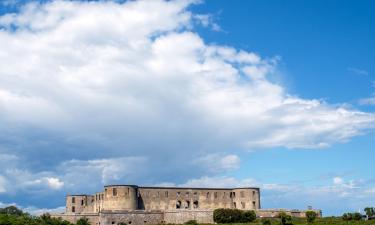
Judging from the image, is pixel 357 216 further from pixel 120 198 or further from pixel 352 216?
pixel 120 198

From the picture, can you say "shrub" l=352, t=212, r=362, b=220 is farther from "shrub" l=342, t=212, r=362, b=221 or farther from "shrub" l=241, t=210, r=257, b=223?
"shrub" l=241, t=210, r=257, b=223

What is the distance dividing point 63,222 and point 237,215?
24053mm

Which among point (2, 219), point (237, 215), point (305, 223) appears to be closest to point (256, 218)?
point (237, 215)

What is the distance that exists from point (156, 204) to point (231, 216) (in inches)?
563

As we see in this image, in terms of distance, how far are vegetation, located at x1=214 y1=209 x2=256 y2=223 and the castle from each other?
6.34 feet

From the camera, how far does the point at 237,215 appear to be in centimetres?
8150

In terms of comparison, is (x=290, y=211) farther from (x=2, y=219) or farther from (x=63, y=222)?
(x=2, y=219)

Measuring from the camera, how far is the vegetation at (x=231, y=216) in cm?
8100

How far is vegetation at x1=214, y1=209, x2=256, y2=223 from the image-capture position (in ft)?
266

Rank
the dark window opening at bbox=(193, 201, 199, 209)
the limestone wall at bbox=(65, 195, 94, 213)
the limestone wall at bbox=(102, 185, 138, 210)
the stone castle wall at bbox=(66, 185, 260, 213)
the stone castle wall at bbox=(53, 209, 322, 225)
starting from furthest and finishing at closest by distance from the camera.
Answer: the limestone wall at bbox=(65, 195, 94, 213) < the dark window opening at bbox=(193, 201, 199, 209) < the stone castle wall at bbox=(66, 185, 260, 213) < the limestone wall at bbox=(102, 185, 138, 210) < the stone castle wall at bbox=(53, 209, 322, 225)

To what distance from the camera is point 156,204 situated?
297 ft

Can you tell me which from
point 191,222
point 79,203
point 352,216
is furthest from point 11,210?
point 352,216

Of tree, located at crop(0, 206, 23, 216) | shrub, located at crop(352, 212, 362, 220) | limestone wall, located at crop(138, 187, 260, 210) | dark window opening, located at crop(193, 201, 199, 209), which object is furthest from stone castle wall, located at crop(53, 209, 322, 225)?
tree, located at crop(0, 206, 23, 216)

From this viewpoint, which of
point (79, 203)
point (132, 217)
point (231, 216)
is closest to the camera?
point (231, 216)
